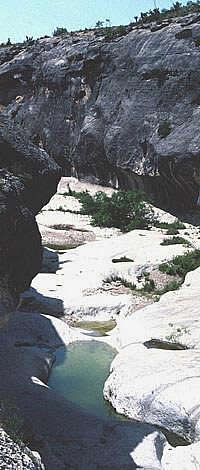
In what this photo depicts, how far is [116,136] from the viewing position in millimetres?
50344

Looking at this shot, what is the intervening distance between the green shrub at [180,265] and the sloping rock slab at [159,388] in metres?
10.9

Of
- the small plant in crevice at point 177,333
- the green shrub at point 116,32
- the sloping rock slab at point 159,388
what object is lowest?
the small plant in crevice at point 177,333

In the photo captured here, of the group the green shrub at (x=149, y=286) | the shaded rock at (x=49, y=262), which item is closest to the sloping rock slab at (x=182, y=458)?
the green shrub at (x=149, y=286)

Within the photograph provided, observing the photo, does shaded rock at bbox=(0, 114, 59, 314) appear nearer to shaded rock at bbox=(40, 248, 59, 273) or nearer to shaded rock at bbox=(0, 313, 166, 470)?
shaded rock at bbox=(0, 313, 166, 470)

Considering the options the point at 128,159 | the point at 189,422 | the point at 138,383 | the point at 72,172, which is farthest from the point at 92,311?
the point at 72,172

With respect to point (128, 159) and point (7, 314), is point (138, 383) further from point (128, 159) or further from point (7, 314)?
point (128, 159)

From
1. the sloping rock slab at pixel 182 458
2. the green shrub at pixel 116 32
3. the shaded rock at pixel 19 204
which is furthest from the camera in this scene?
the green shrub at pixel 116 32

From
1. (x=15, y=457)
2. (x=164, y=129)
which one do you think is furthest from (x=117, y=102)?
(x=15, y=457)

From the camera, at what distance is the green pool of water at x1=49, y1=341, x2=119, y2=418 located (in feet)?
55.6

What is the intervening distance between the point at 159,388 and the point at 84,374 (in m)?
4.13

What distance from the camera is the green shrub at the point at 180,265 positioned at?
96.3 ft

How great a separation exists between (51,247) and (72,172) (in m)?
20.8

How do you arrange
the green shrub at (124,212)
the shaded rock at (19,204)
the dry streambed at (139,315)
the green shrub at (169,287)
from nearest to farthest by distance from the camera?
the shaded rock at (19,204) < the dry streambed at (139,315) < the green shrub at (169,287) < the green shrub at (124,212)

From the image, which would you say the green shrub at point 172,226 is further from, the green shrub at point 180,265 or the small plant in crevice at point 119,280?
the small plant in crevice at point 119,280
